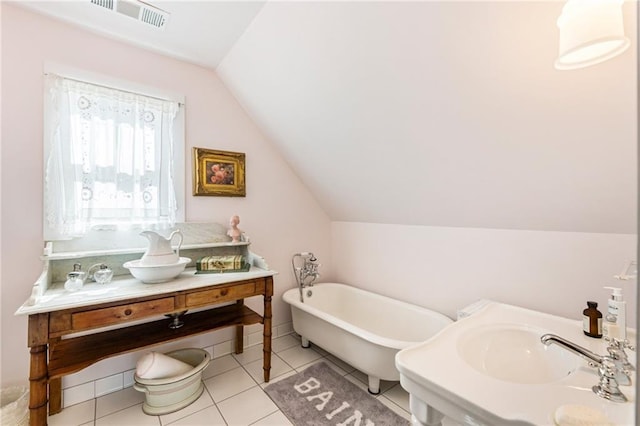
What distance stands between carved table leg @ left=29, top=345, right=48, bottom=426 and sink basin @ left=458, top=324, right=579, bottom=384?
1.83 metres

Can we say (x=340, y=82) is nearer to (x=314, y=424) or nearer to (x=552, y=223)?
(x=552, y=223)

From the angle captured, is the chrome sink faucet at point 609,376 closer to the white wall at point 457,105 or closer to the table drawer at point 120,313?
the white wall at point 457,105

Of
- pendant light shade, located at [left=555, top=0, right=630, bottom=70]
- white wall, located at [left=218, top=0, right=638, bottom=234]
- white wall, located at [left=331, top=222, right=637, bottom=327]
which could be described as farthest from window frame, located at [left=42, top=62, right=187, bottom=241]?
pendant light shade, located at [left=555, top=0, right=630, bottom=70]

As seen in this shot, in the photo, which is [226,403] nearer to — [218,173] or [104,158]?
[218,173]

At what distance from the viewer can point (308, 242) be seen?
112 inches

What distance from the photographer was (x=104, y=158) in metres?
1.76

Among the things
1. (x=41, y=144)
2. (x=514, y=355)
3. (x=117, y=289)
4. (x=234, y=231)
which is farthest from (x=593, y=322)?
(x=41, y=144)

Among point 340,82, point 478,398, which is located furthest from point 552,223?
point 340,82

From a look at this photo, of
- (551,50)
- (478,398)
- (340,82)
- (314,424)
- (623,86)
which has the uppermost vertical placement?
(340,82)

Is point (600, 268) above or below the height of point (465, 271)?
above

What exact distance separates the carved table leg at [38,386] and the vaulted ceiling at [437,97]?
1.86 meters

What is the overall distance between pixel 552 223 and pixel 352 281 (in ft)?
Answer: 5.79

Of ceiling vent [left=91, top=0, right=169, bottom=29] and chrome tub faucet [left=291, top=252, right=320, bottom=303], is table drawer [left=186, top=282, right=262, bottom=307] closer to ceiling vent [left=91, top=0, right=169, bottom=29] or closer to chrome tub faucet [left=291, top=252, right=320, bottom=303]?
chrome tub faucet [left=291, top=252, right=320, bottom=303]

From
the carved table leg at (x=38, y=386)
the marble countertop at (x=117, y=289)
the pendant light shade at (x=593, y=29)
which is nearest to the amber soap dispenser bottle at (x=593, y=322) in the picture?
the pendant light shade at (x=593, y=29)
